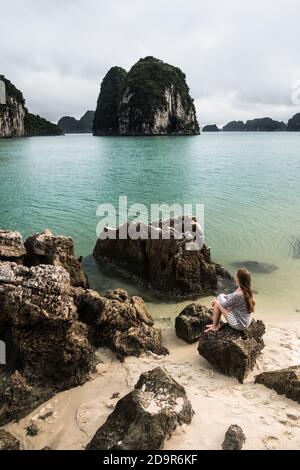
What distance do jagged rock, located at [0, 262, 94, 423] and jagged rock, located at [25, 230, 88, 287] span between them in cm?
386

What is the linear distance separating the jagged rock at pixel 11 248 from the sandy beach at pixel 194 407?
4.06m

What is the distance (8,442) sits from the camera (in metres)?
5.88

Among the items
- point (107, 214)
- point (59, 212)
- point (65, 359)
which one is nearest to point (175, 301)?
point (65, 359)

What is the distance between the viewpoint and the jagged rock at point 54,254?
11.9 m

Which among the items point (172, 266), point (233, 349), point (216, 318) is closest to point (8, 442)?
point (233, 349)

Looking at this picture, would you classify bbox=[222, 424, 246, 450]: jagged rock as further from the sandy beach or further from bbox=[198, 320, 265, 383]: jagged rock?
bbox=[198, 320, 265, 383]: jagged rock

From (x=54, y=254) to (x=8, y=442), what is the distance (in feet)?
21.8

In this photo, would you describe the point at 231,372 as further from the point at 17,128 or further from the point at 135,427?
the point at 17,128

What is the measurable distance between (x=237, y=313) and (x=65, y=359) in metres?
4.00

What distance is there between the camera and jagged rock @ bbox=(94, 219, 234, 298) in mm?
13148

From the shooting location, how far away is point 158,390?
631 centimetres

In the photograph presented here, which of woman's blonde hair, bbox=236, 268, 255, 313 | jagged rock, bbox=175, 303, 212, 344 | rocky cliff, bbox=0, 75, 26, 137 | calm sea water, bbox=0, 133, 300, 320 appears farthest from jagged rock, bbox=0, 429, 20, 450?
rocky cliff, bbox=0, 75, 26, 137

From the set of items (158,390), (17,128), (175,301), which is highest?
(17,128)

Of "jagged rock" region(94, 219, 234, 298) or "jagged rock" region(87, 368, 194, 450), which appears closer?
"jagged rock" region(87, 368, 194, 450)
